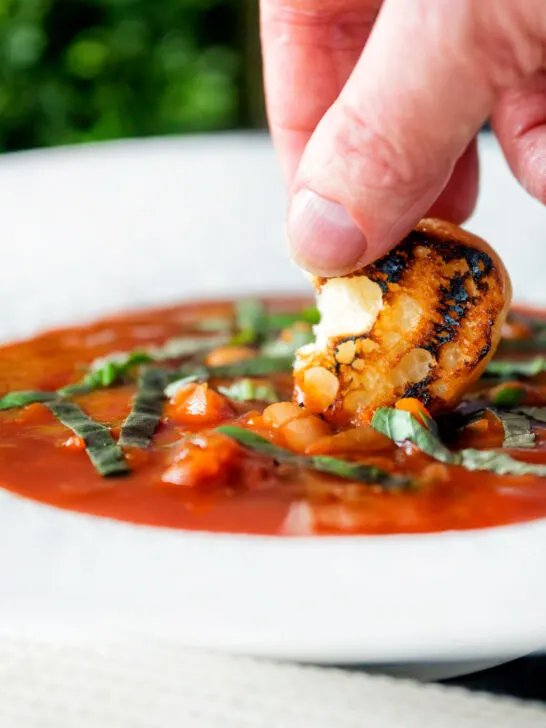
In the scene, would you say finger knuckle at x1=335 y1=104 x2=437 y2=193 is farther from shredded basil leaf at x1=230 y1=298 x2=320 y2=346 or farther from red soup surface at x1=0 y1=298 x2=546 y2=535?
shredded basil leaf at x1=230 y1=298 x2=320 y2=346

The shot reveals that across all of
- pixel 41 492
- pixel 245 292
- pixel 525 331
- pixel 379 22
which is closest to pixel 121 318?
pixel 245 292

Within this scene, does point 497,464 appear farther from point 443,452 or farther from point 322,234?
point 322,234

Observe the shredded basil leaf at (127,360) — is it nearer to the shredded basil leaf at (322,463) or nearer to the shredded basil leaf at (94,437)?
the shredded basil leaf at (94,437)

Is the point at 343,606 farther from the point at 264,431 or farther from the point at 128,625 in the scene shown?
the point at 264,431

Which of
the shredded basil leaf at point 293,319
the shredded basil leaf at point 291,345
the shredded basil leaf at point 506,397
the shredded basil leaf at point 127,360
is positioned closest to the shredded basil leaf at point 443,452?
the shredded basil leaf at point 506,397

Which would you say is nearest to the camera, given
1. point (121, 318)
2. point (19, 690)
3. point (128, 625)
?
point (128, 625)

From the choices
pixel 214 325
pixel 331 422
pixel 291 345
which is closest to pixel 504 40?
pixel 331 422
